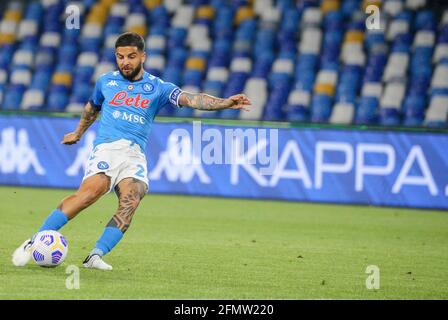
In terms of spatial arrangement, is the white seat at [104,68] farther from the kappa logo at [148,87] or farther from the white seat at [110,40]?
the kappa logo at [148,87]

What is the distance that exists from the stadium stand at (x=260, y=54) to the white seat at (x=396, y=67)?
0.9 inches

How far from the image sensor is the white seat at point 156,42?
2361cm

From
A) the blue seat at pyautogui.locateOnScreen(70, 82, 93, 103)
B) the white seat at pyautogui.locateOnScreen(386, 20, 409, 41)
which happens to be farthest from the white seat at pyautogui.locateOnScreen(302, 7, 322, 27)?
the blue seat at pyautogui.locateOnScreen(70, 82, 93, 103)

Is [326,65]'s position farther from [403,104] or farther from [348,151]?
[348,151]

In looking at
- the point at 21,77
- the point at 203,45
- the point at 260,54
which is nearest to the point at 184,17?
the point at 203,45

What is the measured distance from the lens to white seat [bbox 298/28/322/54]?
22.2 m

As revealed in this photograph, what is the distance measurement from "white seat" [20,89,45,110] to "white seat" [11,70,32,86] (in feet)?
1.43

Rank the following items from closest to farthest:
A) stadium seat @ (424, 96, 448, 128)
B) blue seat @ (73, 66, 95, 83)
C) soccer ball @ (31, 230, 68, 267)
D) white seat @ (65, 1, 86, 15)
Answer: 1. soccer ball @ (31, 230, 68, 267)
2. stadium seat @ (424, 96, 448, 128)
3. blue seat @ (73, 66, 95, 83)
4. white seat @ (65, 1, 86, 15)

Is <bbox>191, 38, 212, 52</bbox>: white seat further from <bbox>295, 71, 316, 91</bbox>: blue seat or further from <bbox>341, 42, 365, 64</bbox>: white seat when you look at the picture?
<bbox>341, 42, 365, 64</bbox>: white seat

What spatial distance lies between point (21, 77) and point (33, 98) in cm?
81

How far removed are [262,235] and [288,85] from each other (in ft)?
28.7

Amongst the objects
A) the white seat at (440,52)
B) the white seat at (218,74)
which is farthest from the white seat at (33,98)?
the white seat at (440,52)
